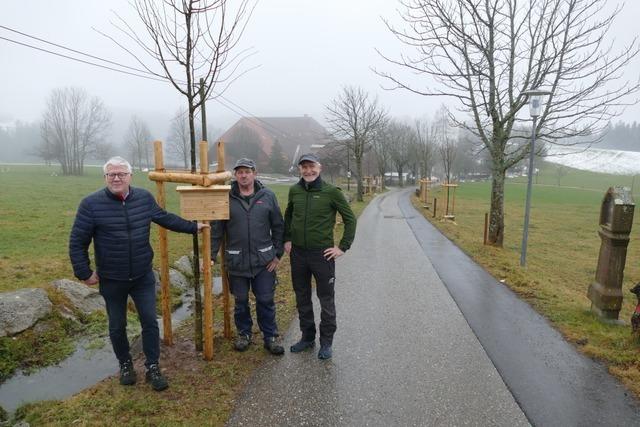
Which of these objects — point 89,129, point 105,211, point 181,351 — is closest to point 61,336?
point 181,351

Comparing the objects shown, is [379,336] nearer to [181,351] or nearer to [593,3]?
[181,351]

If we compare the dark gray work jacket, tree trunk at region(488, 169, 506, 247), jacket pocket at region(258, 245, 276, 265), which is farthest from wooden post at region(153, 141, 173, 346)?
tree trunk at region(488, 169, 506, 247)

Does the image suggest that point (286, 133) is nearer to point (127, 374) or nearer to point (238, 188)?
point (238, 188)

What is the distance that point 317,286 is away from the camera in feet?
14.0

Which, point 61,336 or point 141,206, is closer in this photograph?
point 141,206

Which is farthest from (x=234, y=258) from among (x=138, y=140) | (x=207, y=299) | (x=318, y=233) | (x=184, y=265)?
(x=138, y=140)

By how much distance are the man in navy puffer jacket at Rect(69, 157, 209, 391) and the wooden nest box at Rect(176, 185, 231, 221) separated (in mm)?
222

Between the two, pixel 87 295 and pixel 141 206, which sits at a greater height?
pixel 141 206

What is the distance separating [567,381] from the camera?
372cm

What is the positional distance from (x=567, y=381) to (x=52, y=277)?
7170 mm

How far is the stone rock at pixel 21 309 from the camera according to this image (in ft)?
14.0

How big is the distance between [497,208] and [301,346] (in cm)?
907

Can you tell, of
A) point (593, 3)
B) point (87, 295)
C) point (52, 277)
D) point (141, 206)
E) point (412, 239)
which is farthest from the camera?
point (412, 239)

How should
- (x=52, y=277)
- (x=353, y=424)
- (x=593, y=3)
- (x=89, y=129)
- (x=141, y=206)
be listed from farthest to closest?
1. (x=89, y=129)
2. (x=593, y=3)
3. (x=52, y=277)
4. (x=141, y=206)
5. (x=353, y=424)
